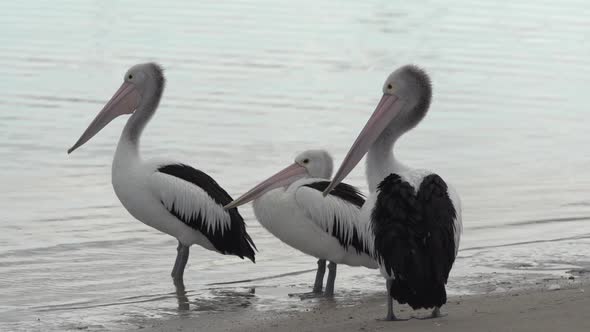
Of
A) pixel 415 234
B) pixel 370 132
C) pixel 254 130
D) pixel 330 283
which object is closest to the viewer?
pixel 415 234

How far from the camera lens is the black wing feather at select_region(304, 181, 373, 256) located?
277 inches

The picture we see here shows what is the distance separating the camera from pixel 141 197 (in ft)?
25.0

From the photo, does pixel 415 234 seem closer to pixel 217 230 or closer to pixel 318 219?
pixel 318 219

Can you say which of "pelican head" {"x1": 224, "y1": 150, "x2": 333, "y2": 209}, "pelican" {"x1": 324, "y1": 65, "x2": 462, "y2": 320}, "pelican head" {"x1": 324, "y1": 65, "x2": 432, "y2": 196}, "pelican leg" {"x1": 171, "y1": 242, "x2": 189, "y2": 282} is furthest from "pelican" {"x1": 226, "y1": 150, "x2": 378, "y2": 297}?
"pelican" {"x1": 324, "y1": 65, "x2": 462, "y2": 320}

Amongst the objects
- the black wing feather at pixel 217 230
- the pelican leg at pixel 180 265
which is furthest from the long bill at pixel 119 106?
the pelican leg at pixel 180 265

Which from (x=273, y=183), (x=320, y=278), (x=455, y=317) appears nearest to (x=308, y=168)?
(x=273, y=183)

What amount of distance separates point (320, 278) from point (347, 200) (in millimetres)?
487

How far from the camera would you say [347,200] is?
7180mm

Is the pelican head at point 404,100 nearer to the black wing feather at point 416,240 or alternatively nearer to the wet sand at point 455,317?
the wet sand at point 455,317

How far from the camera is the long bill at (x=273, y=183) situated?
7.34 metres

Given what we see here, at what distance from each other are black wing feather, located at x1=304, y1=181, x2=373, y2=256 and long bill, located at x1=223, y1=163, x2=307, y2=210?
0.84 feet

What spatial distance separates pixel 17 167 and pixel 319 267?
417 cm

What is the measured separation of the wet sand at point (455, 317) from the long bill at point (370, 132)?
27.4 inches

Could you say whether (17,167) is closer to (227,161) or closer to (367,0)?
(227,161)
